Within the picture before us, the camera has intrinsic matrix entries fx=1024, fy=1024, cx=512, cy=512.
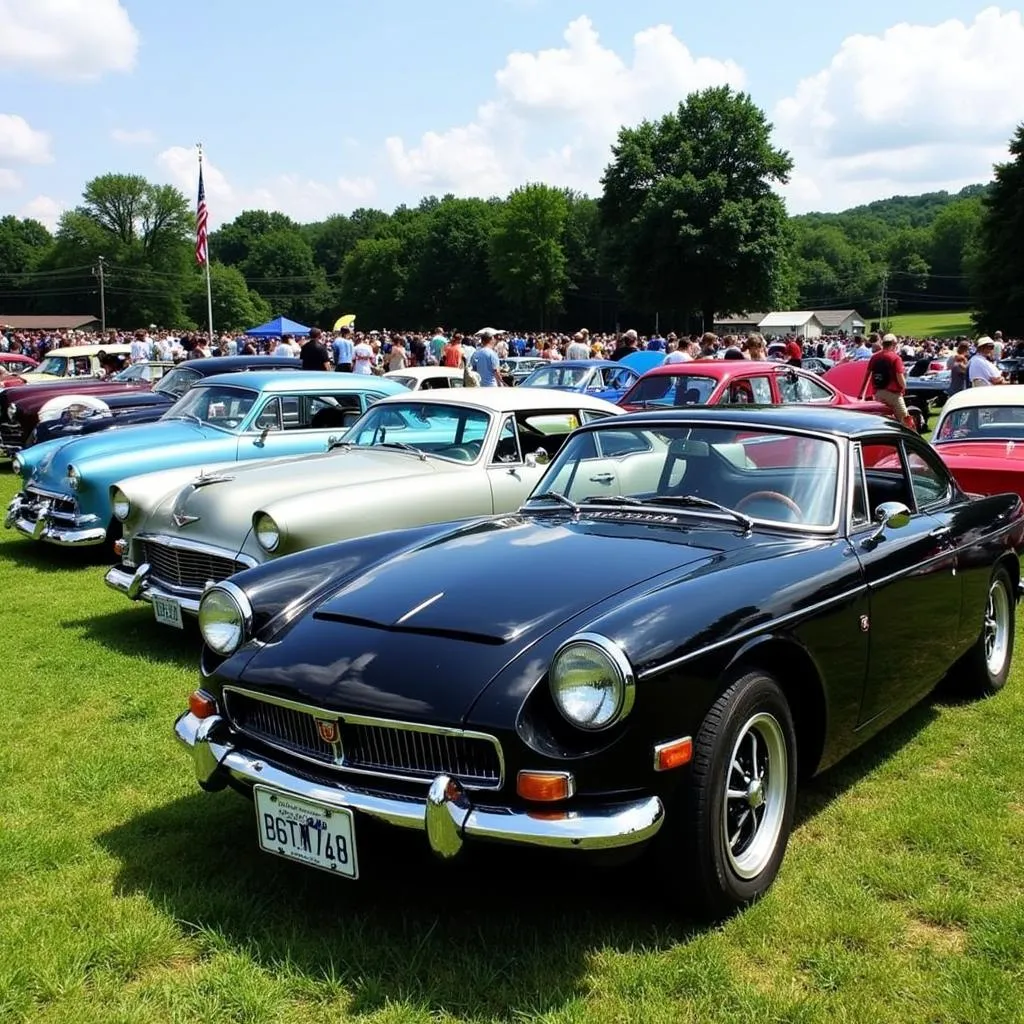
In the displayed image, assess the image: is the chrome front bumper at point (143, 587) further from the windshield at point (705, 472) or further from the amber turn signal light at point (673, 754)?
the amber turn signal light at point (673, 754)

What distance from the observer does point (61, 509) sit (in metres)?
8.93

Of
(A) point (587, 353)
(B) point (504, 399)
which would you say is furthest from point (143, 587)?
(A) point (587, 353)

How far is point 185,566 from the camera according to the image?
6406mm

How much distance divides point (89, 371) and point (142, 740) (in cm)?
1921

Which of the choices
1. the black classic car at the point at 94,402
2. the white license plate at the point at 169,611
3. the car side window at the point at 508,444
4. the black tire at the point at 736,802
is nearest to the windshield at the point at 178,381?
the black classic car at the point at 94,402

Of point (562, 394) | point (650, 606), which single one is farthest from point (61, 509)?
point (650, 606)

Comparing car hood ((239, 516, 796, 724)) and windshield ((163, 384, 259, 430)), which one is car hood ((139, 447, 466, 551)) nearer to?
windshield ((163, 384, 259, 430))

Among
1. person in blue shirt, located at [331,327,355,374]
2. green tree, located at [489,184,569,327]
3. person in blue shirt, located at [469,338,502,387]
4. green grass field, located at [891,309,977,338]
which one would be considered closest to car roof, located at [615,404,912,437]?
person in blue shirt, located at [469,338,502,387]

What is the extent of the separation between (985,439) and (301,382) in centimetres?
619

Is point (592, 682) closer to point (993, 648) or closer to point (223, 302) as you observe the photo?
point (993, 648)

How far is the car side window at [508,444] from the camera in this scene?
7219mm

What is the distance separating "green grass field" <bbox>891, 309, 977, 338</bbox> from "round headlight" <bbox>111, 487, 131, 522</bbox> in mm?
105443

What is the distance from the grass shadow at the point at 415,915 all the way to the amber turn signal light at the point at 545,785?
0.57 feet

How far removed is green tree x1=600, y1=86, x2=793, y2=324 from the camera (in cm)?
4900
